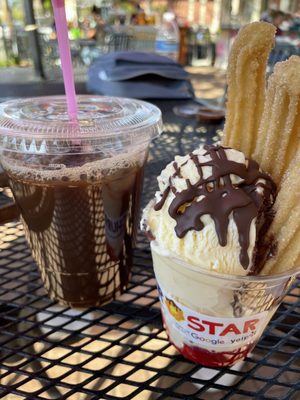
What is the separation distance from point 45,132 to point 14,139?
44 mm

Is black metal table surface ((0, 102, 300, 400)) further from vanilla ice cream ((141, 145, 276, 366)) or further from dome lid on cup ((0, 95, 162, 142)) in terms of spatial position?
dome lid on cup ((0, 95, 162, 142))

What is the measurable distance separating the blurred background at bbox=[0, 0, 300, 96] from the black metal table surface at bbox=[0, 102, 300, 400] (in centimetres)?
328

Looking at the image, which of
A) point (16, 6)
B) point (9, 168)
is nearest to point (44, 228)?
point (9, 168)

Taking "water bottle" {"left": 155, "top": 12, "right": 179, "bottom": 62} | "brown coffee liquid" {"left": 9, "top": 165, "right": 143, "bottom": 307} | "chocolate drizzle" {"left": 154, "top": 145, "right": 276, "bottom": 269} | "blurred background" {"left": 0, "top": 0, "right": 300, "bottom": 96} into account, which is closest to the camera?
"chocolate drizzle" {"left": 154, "top": 145, "right": 276, "bottom": 269}

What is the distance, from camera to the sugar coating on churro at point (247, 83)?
1.73ft

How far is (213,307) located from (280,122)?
24 centimetres

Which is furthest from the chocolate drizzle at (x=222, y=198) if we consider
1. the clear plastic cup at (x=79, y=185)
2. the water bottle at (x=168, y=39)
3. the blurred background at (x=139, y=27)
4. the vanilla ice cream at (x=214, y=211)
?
the water bottle at (x=168, y=39)

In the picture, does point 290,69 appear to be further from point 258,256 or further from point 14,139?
point 14,139

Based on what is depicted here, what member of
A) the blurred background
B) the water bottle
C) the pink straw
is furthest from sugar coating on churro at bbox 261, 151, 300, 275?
the water bottle

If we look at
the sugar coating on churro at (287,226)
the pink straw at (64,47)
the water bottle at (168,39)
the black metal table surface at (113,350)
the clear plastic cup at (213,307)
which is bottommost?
the water bottle at (168,39)

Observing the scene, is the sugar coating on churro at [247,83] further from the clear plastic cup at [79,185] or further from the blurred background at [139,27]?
the blurred background at [139,27]

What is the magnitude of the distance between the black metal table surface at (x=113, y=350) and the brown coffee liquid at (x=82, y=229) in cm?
3

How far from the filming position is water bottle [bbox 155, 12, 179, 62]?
4770 mm

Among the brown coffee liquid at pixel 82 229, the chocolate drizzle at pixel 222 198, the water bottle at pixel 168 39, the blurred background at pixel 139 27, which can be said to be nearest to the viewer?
the chocolate drizzle at pixel 222 198
